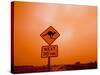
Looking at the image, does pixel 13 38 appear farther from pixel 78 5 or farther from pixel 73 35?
pixel 78 5

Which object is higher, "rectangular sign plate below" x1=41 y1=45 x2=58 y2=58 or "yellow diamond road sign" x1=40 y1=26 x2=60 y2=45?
"yellow diamond road sign" x1=40 y1=26 x2=60 y2=45

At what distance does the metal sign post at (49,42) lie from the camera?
175cm

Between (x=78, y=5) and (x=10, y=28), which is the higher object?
(x=78, y=5)

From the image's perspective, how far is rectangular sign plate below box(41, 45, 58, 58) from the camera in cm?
175

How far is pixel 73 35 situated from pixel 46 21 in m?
0.30

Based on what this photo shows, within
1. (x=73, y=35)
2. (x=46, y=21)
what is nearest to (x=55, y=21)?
(x=46, y=21)

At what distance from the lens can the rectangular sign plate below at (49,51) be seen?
175 centimetres

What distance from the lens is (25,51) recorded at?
5.57 feet

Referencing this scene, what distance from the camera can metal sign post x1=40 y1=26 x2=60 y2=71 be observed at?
1755 millimetres

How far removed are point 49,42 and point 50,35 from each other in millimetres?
66

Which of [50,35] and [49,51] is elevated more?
[50,35]

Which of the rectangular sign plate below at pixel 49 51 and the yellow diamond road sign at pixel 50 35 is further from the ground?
the yellow diamond road sign at pixel 50 35

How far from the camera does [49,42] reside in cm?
178

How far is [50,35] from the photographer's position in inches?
70.2
